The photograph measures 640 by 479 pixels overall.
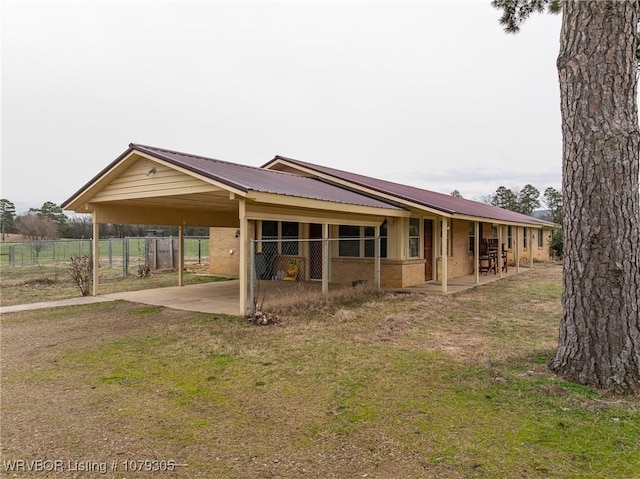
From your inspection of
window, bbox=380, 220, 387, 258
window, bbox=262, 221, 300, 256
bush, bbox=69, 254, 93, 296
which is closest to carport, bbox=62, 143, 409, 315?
bush, bbox=69, 254, 93, 296

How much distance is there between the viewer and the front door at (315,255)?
14.8 m

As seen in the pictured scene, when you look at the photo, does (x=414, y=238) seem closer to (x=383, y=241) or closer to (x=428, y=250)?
(x=383, y=241)

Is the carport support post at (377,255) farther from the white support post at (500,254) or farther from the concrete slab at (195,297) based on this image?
the white support post at (500,254)

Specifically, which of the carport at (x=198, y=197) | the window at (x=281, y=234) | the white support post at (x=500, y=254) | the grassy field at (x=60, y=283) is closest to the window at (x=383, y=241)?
the carport at (x=198, y=197)

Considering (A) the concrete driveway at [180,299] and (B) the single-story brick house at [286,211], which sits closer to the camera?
(B) the single-story brick house at [286,211]

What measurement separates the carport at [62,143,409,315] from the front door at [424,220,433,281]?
2430 millimetres

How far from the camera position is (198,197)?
10.1 meters

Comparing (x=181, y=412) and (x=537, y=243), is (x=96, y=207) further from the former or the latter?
(x=537, y=243)

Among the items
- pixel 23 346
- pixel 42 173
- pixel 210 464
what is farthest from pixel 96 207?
pixel 42 173

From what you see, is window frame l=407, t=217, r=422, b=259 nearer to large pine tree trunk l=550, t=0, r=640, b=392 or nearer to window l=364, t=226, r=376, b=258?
window l=364, t=226, r=376, b=258

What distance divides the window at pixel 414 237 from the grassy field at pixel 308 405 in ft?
20.3

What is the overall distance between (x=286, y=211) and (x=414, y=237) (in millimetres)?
5958

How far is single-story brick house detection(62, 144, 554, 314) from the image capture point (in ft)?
29.0

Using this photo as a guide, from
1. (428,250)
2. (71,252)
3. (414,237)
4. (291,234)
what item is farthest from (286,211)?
(71,252)
